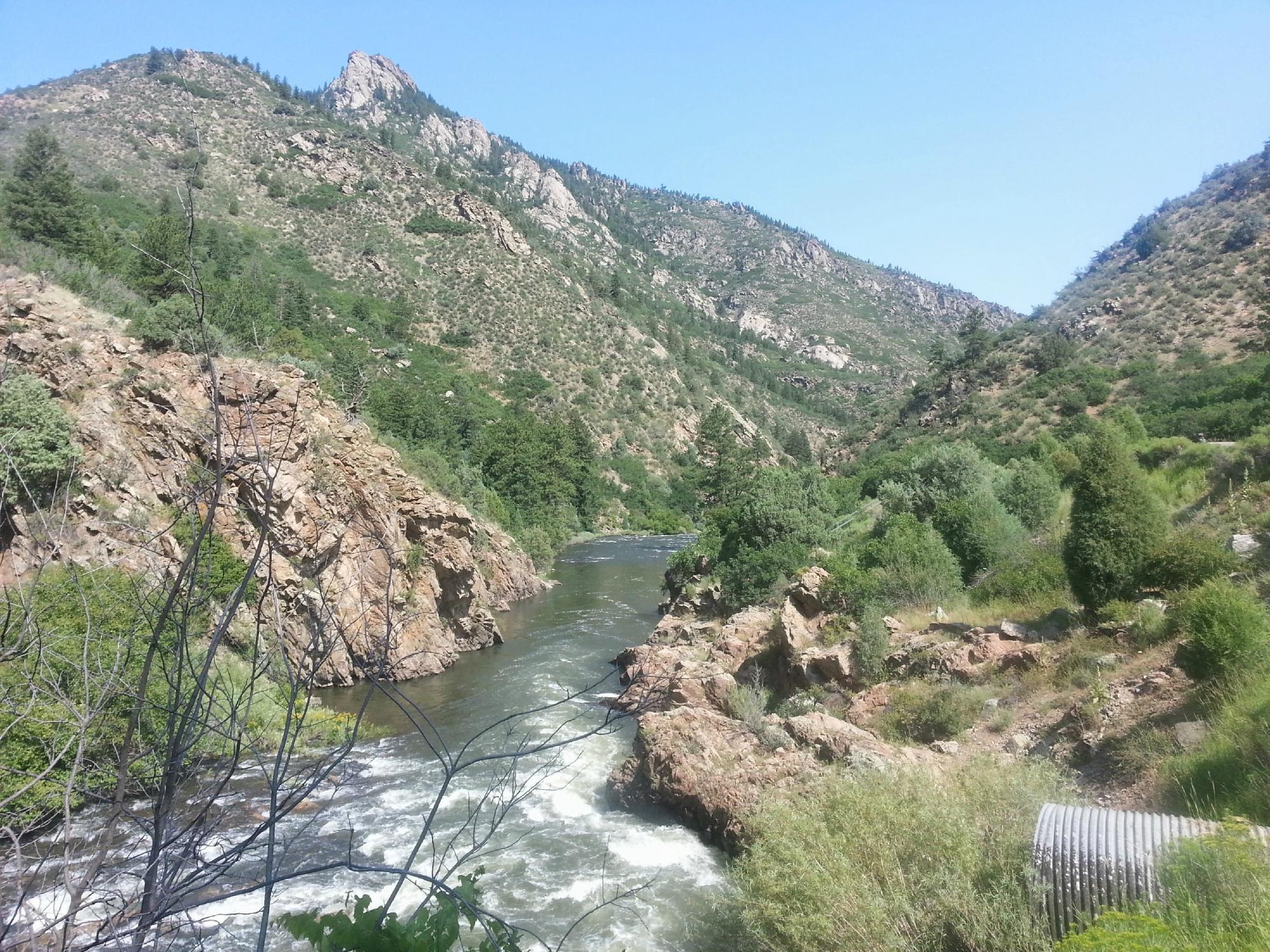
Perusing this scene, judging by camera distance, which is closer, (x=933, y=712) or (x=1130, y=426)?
(x=933, y=712)

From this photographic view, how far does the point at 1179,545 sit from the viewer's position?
1033 centimetres

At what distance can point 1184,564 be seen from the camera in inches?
399

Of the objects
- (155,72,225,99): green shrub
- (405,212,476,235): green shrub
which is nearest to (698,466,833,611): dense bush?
(405,212,476,235): green shrub

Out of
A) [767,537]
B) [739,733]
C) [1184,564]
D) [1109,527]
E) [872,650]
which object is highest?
[1109,527]

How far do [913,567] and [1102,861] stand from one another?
1058 centimetres

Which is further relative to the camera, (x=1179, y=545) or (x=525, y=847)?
(x=1179, y=545)

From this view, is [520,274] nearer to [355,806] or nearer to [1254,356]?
[1254,356]

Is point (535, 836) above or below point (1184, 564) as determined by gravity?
below

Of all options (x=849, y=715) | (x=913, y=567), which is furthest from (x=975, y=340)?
(x=849, y=715)

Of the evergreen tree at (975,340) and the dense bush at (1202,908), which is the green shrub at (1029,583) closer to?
the dense bush at (1202,908)

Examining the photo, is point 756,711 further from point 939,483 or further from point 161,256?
point 161,256

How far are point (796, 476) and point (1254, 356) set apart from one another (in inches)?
780

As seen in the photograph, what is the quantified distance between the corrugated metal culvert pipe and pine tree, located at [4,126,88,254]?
98.4 ft

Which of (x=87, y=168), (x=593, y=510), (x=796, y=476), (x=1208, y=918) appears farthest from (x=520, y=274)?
(x=1208, y=918)
